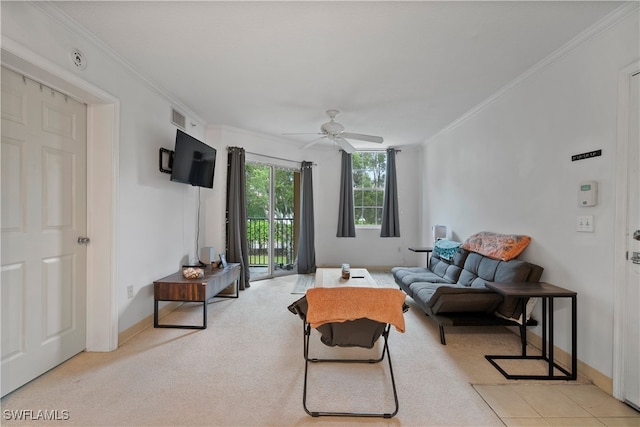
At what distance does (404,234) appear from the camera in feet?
20.6

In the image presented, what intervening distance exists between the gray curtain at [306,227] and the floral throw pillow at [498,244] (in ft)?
9.48

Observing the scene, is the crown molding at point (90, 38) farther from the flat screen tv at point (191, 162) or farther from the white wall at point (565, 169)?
the white wall at point (565, 169)

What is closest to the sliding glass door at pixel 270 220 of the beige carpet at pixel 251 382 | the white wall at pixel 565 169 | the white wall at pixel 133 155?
the white wall at pixel 133 155

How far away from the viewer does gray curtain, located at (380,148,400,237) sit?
6102 millimetres

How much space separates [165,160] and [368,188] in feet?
13.4

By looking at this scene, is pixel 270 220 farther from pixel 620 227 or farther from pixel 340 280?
pixel 620 227

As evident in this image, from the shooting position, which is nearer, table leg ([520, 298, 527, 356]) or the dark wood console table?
table leg ([520, 298, 527, 356])

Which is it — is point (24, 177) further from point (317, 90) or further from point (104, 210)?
point (317, 90)

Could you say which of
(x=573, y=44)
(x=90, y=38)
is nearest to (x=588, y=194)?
(x=573, y=44)

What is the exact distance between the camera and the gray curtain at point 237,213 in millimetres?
4656

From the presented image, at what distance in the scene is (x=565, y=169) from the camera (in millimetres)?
2424

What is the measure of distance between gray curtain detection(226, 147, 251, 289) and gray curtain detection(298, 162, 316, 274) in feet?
4.09

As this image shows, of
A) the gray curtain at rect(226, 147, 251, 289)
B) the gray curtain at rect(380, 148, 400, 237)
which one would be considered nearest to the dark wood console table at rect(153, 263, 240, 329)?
the gray curtain at rect(226, 147, 251, 289)

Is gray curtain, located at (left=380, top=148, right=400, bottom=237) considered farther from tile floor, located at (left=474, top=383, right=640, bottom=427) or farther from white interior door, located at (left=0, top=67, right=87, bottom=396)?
white interior door, located at (left=0, top=67, right=87, bottom=396)
